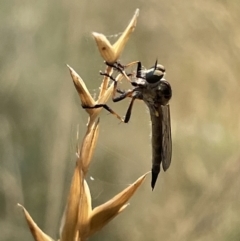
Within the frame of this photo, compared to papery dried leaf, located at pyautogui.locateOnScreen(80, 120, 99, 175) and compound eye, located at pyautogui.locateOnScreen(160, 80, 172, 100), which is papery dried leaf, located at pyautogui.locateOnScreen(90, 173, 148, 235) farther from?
compound eye, located at pyautogui.locateOnScreen(160, 80, 172, 100)

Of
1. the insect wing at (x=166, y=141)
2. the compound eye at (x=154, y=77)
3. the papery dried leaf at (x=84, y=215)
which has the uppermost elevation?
the compound eye at (x=154, y=77)

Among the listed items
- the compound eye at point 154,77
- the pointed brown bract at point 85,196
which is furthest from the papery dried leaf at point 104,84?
the compound eye at point 154,77

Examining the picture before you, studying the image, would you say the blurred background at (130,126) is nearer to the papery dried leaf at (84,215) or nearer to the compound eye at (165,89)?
the compound eye at (165,89)

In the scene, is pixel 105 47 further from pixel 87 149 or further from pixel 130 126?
pixel 130 126

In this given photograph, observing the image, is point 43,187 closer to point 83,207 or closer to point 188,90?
point 188,90

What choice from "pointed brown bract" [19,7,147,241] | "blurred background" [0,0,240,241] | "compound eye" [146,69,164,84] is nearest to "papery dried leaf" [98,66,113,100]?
"pointed brown bract" [19,7,147,241]

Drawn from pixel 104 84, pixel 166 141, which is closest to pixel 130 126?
pixel 166 141
